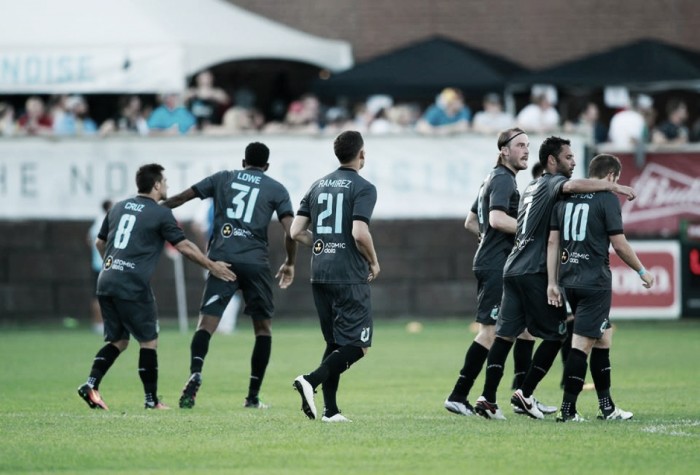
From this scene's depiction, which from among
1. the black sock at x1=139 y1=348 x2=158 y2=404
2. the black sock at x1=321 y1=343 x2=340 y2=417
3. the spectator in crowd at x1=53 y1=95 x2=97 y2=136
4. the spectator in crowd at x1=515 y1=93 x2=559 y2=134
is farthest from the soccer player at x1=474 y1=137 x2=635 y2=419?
the spectator in crowd at x1=53 y1=95 x2=97 y2=136

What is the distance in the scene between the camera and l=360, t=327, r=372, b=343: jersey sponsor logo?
11906 millimetres

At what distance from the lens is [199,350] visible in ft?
44.5

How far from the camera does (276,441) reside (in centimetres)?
1073

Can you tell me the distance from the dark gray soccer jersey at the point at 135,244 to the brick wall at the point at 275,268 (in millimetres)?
11726

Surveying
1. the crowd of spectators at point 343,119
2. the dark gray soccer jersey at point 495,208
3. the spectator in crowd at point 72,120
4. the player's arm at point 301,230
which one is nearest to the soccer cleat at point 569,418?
the dark gray soccer jersey at point 495,208

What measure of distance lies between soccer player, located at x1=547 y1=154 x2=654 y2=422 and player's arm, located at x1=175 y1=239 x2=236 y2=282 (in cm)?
300

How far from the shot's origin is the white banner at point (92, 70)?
25484mm

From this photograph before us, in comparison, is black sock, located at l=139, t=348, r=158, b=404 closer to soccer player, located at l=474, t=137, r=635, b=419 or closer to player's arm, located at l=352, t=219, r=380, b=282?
player's arm, located at l=352, t=219, r=380, b=282

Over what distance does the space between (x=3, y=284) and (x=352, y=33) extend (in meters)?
8.39

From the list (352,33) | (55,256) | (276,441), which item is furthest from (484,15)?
(276,441)

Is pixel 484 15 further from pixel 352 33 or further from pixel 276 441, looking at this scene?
pixel 276 441

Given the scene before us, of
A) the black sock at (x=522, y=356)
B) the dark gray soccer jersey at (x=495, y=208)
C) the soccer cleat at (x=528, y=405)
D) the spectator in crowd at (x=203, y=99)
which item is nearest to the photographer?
the soccer cleat at (x=528, y=405)

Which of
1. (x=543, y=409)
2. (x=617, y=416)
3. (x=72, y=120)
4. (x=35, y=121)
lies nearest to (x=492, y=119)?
(x=72, y=120)

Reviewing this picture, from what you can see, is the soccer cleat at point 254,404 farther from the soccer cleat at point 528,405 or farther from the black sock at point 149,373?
the soccer cleat at point 528,405
